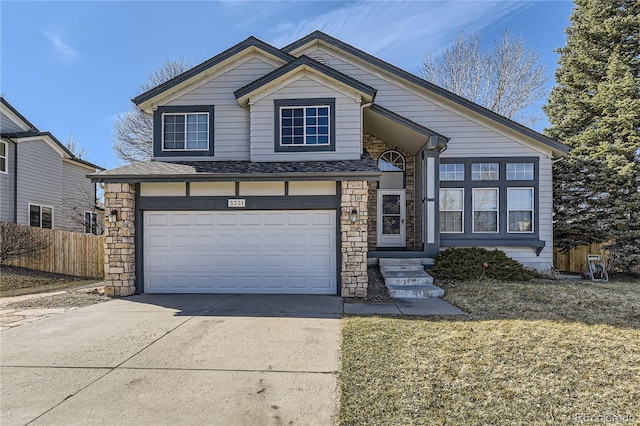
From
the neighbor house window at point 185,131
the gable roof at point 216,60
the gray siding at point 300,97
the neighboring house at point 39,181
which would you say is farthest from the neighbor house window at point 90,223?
the gray siding at point 300,97

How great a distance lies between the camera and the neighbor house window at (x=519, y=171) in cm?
1084

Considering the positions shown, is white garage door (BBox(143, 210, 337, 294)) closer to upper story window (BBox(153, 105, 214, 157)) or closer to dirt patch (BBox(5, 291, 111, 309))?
dirt patch (BBox(5, 291, 111, 309))

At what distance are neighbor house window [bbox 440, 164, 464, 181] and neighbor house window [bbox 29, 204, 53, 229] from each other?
17.7m

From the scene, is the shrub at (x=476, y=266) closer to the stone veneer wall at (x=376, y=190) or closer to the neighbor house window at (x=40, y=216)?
the stone veneer wall at (x=376, y=190)

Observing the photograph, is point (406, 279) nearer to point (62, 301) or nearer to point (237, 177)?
point (237, 177)

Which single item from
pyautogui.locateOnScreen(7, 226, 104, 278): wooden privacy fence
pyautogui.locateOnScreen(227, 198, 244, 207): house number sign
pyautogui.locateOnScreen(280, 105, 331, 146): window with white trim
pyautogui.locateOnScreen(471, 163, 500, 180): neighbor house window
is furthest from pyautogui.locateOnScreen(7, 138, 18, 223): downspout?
pyautogui.locateOnScreen(471, 163, 500, 180): neighbor house window

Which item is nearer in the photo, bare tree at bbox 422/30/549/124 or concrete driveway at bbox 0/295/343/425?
concrete driveway at bbox 0/295/343/425

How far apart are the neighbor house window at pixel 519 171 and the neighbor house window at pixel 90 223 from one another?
2013 cm

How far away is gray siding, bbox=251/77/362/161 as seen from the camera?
362 inches

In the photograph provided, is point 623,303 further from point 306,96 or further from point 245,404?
point 306,96

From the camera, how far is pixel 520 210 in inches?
426

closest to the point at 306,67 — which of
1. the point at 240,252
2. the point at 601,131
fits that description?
the point at 240,252

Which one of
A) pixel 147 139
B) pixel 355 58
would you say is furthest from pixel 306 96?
pixel 147 139

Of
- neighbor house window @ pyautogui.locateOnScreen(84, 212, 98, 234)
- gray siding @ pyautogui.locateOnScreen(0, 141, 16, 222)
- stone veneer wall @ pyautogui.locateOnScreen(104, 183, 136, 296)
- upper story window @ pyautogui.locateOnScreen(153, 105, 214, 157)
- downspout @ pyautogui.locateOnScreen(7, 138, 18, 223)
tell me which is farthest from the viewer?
neighbor house window @ pyautogui.locateOnScreen(84, 212, 98, 234)
